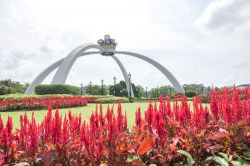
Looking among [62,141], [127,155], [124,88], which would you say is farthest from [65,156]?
[124,88]

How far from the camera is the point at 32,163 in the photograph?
8.54 ft

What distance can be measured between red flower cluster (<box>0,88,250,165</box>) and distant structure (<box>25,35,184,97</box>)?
117ft

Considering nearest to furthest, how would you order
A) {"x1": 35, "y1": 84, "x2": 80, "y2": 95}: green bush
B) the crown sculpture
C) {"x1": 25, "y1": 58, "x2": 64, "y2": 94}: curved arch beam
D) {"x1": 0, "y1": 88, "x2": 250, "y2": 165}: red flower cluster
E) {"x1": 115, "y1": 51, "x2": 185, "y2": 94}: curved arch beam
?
1. {"x1": 0, "y1": 88, "x2": 250, "y2": 165}: red flower cluster
2. {"x1": 35, "y1": 84, "x2": 80, "y2": 95}: green bush
3. {"x1": 25, "y1": 58, "x2": 64, "y2": 94}: curved arch beam
4. {"x1": 115, "y1": 51, "x2": 185, "y2": 94}: curved arch beam
5. the crown sculpture

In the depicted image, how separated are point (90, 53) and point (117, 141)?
4957cm

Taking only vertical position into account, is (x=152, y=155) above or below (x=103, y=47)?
below

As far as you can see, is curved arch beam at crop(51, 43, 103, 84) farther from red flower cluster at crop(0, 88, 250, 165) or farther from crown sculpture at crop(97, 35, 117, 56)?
red flower cluster at crop(0, 88, 250, 165)

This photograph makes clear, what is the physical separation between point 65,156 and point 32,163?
0.30m

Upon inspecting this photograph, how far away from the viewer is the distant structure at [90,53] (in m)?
39.3

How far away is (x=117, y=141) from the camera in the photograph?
2.73 metres

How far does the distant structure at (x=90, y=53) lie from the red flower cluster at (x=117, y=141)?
3561 cm

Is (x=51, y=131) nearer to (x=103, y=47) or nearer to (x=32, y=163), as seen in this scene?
(x=32, y=163)

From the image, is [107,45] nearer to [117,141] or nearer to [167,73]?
[167,73]

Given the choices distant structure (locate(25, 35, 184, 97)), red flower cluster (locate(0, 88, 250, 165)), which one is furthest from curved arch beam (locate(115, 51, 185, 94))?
red flower cluster (locate(0, 88, 250, 165))

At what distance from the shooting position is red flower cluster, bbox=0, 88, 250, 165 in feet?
8.23
